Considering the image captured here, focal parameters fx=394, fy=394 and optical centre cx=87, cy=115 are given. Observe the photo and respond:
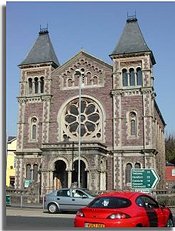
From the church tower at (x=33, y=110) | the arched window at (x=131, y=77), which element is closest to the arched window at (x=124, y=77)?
the arched window at (x=131, y=77)

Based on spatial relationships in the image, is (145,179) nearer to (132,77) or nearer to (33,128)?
(132,77)

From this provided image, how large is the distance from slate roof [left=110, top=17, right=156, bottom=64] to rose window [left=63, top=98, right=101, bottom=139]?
20.0 ft

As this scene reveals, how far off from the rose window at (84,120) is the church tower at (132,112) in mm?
2057

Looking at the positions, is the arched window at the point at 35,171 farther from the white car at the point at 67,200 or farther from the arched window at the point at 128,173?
the white car at the point at 67,200

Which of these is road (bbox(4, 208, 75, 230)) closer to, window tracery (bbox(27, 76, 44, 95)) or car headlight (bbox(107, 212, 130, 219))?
car headlight (bbox(107, 212, 130, 219))

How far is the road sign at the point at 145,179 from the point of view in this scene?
1773 cm

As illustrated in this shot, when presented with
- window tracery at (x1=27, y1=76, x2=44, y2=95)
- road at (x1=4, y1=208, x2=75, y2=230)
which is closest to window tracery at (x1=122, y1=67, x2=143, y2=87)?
window tracery at (x1=27, y1=76, x2=44, y2=95)

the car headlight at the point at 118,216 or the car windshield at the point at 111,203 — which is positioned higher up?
the car windshield at the point at 111,203

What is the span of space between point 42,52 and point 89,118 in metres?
10.3

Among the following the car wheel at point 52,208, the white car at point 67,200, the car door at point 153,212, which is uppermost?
the car door at point 153,212

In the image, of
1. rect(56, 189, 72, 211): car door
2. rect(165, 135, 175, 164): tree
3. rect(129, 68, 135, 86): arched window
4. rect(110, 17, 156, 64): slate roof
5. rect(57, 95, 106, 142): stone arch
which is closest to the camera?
rect(56, 189, 72, 211): car door

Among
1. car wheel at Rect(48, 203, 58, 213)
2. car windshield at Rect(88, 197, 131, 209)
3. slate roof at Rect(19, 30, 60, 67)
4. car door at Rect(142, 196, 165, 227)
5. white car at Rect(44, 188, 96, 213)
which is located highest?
slate roof at Rect(19, 30, 60, 67)

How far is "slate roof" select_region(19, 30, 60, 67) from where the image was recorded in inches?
1705

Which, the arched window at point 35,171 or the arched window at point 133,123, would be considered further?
the arched window at point 35,171
